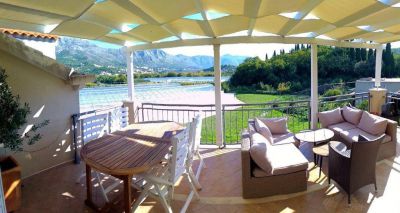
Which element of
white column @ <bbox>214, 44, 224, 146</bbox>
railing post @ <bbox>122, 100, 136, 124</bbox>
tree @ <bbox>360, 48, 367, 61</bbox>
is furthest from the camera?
tree @ <bbox>360, 48, 367, 61</bbox>

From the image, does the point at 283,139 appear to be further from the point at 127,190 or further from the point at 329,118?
the point at 127,190

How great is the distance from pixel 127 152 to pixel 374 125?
4133 millimetres

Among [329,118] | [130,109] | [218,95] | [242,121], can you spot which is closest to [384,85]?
[329,118]

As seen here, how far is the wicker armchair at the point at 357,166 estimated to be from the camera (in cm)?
302

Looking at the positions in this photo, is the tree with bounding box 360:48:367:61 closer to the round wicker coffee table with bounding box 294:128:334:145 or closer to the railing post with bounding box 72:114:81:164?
the round wicker coffee table with bounding box 294:128:334:145

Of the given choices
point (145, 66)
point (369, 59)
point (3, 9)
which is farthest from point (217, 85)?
point (369, 59)

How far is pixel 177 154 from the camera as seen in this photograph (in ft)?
8.87

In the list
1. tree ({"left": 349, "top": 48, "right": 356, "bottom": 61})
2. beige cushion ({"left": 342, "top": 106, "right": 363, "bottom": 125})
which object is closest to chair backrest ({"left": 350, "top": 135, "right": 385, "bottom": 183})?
beige cushion ({"left": 342, "top": 106, "right": 363, "bottom": 125})

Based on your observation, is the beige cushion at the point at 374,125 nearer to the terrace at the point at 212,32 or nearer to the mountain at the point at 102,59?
the terrace at the point at 212,32

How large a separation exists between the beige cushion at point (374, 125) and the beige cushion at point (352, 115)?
0.24 metres

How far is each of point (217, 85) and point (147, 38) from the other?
5.56 feet

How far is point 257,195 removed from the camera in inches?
132

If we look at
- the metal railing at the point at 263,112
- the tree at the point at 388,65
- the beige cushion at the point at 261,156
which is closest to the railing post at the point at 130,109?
the metal railing at the point at 263,112

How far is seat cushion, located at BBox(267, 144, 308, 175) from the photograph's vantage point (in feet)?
10.9
